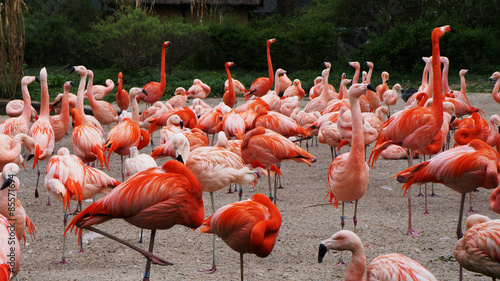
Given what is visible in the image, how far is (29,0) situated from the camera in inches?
765

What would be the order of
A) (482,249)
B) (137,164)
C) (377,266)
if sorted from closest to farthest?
1. (377,266)
2. (482,249)
3. (137,164)

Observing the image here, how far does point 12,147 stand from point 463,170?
4233 mm

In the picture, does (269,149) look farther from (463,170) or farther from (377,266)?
(377,266)

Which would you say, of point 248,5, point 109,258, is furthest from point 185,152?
point 248,5

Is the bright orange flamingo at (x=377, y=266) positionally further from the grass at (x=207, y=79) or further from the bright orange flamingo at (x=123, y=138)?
the grass at (x=207, y=79)

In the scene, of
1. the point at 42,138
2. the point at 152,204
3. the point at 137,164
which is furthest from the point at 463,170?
the point at 42,138

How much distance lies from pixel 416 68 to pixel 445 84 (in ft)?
27.4

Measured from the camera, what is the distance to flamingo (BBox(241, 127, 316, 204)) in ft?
16.9

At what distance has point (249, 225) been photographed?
330 centimetres

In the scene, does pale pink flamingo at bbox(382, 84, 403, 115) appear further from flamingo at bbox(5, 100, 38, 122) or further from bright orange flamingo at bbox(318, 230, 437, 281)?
bright orange flamingo at bbox(318, 230, 437, 281)

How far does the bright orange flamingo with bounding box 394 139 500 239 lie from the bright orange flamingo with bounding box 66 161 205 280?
198cm

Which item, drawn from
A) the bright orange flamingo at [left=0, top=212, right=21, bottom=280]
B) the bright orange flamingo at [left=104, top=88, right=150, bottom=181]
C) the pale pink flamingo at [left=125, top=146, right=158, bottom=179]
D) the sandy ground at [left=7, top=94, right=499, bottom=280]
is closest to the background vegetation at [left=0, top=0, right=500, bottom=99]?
the bright orange flamingo at [left=104, top=88, right=150, bottom=181]

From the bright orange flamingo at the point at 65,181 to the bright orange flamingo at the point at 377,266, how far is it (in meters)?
2.41

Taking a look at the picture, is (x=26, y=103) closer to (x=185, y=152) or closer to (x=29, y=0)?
(x=185, y=152)
